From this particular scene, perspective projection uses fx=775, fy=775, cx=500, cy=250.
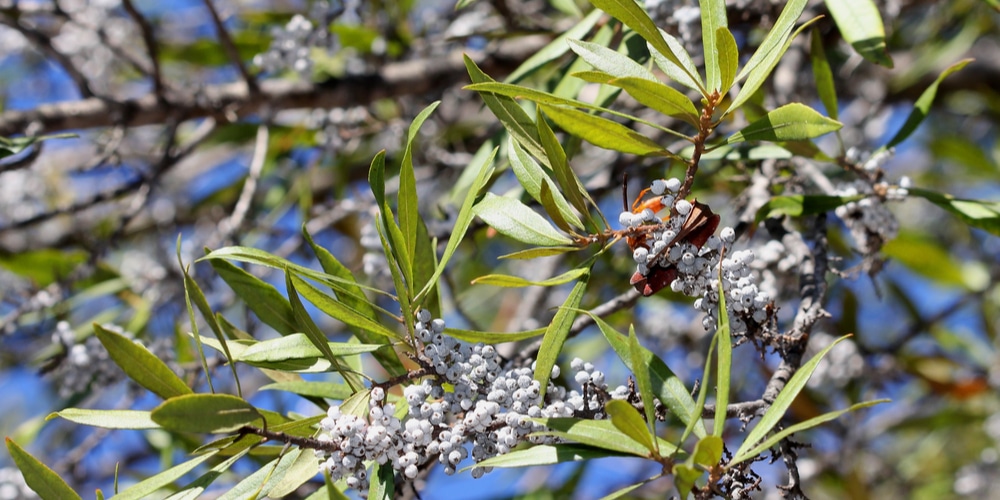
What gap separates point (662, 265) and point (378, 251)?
0.89m

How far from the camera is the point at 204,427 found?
0.76 metres

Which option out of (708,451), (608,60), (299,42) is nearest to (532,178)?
(608,60)

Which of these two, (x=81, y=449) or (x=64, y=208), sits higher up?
(x=64, y=208)

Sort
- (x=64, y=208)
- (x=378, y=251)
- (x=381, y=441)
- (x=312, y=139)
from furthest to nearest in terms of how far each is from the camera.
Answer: (x=312, y=139)
(x=64, y=208)
(x=378, y=251)
(x=381, y=441)

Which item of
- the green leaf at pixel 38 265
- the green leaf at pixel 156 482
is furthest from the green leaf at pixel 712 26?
the green leaf at pixel 38 265

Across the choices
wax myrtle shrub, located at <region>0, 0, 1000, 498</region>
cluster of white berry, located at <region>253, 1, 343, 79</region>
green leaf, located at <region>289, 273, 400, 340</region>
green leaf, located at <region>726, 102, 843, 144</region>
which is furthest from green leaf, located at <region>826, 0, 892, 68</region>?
cluster of white berry, located at <region>253, 1, 343, 79</region>

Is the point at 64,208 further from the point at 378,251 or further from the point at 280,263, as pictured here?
the point at 280,263

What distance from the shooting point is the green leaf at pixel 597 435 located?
2.55ft

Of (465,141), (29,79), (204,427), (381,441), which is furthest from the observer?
(29,79)

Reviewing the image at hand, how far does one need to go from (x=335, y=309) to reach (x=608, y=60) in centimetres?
44

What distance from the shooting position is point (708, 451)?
2.49 ft

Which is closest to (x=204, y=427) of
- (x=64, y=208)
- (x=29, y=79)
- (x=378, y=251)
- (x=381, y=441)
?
(x=381, y=441)

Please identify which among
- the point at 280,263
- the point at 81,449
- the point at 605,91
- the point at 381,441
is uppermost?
the point at 605,91

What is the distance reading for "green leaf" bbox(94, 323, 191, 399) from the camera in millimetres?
812
